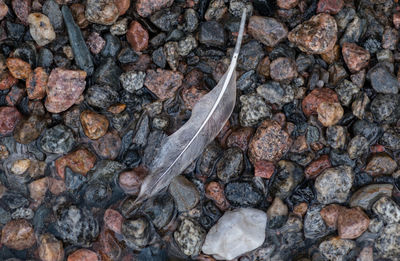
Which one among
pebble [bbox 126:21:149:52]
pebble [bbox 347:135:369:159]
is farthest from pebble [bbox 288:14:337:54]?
pebble [bbox 126:21:149:52]

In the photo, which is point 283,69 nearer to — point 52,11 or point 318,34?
point 318,34

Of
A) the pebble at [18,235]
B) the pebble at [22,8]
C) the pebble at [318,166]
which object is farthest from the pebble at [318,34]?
the pebble at [18,235]

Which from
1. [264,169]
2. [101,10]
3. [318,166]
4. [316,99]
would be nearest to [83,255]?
[264,169]

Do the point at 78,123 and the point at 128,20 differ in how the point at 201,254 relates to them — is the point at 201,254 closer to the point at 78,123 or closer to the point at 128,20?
the point at 78,123

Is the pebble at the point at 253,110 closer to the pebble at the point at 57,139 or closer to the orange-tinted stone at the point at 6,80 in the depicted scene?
the pebble at the point at 57,139

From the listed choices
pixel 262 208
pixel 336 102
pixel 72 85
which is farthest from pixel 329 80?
pixel 72 85
